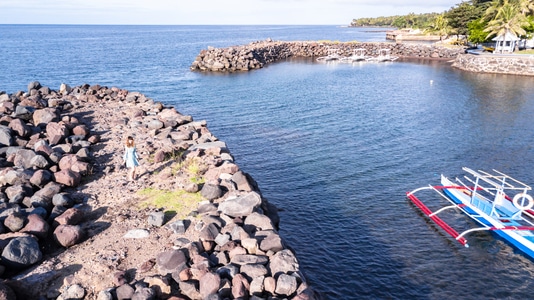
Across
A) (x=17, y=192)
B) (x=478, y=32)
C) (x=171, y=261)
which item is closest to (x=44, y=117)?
(x=17, y=192)

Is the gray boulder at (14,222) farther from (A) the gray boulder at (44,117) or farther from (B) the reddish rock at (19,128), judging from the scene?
(A) the gray boulder at (44,117)

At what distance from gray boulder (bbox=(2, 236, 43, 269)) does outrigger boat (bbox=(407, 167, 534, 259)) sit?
21065mm

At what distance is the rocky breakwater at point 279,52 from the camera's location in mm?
89312

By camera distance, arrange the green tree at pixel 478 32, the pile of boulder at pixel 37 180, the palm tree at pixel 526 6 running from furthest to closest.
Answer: the green tree at pixel 478 32 < the palm tree at pixel 526 6 < the pile of boulder at pixel 37 180

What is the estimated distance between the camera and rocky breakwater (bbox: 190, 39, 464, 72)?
293 feet

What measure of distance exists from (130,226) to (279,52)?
10705cm

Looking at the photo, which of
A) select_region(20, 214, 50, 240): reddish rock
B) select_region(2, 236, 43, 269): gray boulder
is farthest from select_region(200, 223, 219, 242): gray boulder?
select_region(20, 214, 50, 240): reddish rock

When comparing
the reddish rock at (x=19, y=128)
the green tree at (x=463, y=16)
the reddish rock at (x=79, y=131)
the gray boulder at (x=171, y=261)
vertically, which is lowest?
the gray boulder at (x=171, y=261)

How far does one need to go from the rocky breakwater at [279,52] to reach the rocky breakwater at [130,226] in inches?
2520

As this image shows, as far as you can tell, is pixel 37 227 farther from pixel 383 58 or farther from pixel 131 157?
pixel 383 58

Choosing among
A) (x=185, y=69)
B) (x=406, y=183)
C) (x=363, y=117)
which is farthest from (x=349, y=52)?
(x=406, y=183)

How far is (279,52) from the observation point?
118 metres

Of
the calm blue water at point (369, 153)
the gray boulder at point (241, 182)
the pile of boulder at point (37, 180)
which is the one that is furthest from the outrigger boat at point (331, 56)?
the gray boulder at point (241, 182)

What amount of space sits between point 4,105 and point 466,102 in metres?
55.3
